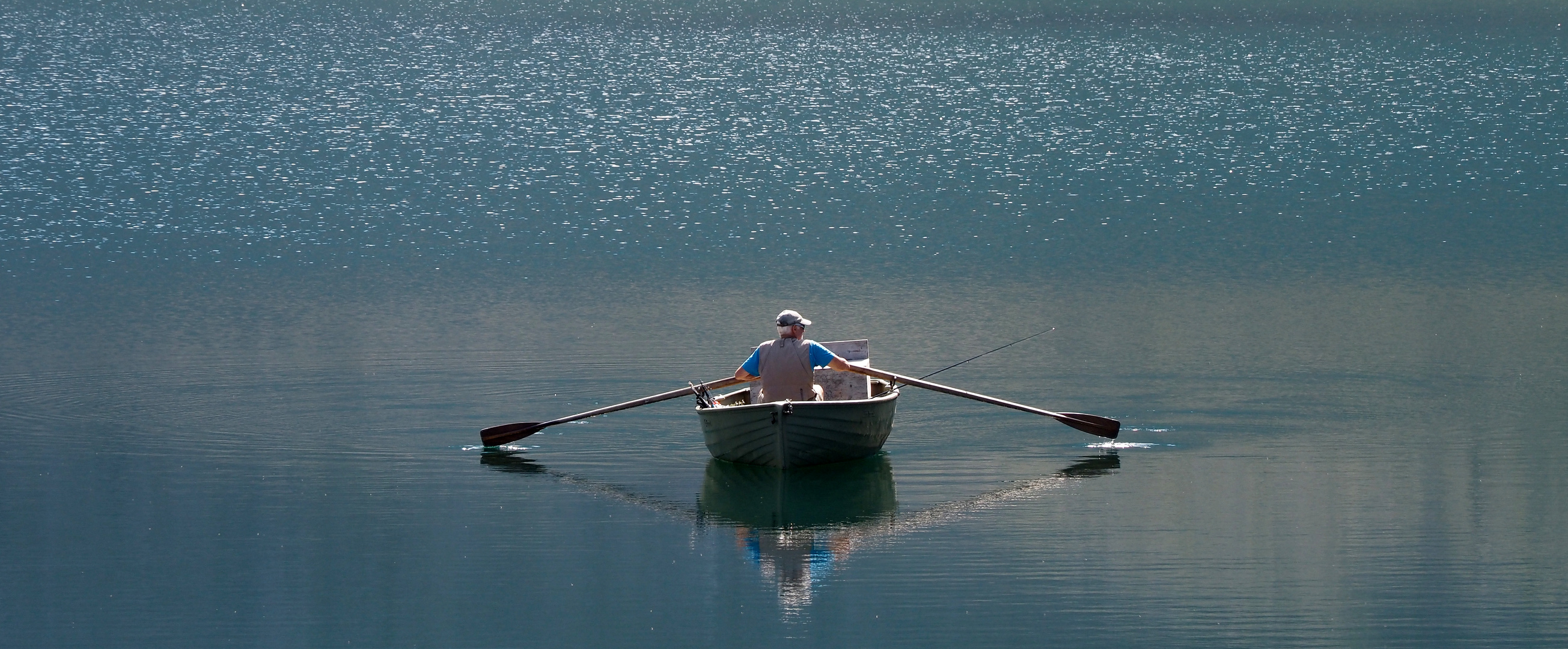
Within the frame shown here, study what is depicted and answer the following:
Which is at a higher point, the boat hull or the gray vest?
the gray vest

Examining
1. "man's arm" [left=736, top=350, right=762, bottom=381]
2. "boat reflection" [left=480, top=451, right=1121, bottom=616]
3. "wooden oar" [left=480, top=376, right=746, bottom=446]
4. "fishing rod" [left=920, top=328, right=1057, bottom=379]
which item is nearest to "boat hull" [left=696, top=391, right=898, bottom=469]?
"boat reflection" [left=480, top=451, right=1121, bottom=616]

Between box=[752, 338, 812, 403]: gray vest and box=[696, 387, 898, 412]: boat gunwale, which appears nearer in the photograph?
box=[696, 387, 898, 412]: boat gunwale

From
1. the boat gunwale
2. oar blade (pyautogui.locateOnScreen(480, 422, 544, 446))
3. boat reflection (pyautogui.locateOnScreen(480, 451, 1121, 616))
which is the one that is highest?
the boat gunwale

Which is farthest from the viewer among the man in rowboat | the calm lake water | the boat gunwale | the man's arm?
the man's arm

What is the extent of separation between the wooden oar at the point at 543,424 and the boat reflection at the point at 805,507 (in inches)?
4.1

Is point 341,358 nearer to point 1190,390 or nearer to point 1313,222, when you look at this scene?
point 1190,390

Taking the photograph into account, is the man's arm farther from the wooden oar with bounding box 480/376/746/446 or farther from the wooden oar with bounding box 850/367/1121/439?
the wooden oar with bounding box 850/367/1121/439

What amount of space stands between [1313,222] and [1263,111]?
25.5 ft

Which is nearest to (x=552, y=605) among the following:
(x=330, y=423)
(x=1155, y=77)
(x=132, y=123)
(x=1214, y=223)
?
(x=330, y=423)

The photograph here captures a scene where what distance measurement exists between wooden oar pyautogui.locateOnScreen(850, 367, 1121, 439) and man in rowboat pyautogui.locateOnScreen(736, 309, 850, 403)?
1.24 feet

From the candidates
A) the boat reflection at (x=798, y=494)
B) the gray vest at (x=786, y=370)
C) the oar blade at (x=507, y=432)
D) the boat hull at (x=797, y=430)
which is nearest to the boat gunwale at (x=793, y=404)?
the boat hull at (x=797, y=430)

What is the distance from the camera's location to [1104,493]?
1031 cm

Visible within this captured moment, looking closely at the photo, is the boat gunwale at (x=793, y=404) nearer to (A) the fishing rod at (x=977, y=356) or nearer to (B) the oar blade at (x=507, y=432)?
(B) the oar blade at (x=507, y=432)

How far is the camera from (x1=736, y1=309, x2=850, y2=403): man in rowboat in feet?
36.4
